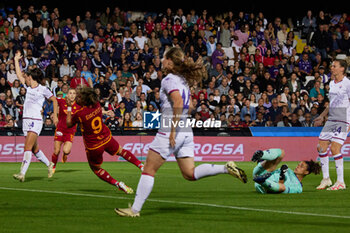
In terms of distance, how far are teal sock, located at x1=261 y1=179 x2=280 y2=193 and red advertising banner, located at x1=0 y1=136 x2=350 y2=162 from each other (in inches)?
496

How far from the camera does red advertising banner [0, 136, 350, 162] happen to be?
23312 mm

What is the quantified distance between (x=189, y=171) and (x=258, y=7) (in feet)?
93.5

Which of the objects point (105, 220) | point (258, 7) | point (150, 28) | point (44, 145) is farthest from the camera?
point (258, 7)

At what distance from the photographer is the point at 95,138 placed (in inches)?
460

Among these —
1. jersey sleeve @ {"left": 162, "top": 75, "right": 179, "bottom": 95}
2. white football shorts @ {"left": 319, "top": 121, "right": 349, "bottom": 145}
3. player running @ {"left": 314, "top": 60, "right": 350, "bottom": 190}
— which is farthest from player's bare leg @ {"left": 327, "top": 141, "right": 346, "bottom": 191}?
jersey sleeve @ {"left": 162, "top": 75, "right": 179, "bottom": 95}

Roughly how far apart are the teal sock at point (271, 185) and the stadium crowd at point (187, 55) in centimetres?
1272

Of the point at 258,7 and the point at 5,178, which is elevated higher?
the point at 258,7

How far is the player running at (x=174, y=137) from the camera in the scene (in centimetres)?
800

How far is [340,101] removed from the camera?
12625mm

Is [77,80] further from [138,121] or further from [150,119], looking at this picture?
[150,119]

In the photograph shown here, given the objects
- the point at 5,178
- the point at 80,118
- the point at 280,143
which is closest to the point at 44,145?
the point at 5,178

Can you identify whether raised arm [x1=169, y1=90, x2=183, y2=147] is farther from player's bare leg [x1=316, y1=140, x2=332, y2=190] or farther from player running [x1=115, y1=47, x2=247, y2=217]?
player's bare leg [x1=316, y1=140, x2=332, y2=190]

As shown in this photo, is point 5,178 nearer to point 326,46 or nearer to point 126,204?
point 126,204

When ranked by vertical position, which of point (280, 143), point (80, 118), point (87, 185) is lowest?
point (280, 143)
